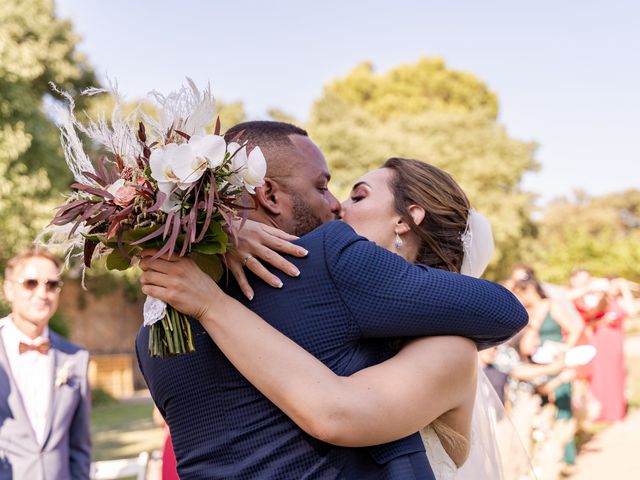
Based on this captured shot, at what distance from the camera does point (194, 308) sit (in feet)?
7.13

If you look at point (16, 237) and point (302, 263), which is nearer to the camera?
point (302, 263)

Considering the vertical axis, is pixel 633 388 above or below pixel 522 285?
below

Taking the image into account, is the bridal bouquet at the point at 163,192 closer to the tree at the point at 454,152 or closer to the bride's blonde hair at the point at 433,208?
the bride's blonde hair at the point at 433,208

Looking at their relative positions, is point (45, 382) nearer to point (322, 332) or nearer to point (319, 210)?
point (319, 210)

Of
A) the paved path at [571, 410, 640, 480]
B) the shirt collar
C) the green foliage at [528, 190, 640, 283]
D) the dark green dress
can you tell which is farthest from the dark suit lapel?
the green foliage at [528, 190, 640, 283]

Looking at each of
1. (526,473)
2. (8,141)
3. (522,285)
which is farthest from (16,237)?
(526,473)

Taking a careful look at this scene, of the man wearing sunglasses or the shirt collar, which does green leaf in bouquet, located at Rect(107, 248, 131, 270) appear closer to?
the man wearing sunglasses

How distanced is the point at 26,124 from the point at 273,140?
18.0 meters

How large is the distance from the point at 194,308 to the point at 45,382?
365 cm

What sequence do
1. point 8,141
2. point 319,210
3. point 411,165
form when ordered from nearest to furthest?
point 319,210 → point 411,165 → point 8,141

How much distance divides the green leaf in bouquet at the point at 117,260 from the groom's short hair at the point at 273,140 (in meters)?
0.62

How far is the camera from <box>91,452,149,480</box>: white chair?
6.62 m

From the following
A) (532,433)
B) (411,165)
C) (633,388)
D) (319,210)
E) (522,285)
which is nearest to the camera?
(319,210)

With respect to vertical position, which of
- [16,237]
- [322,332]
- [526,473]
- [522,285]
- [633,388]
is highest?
[322,332]
